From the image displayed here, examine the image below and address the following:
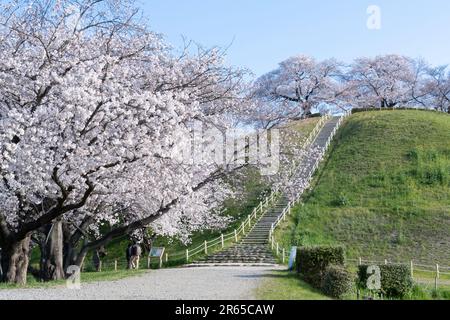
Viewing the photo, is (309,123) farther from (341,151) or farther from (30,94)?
(30,94)

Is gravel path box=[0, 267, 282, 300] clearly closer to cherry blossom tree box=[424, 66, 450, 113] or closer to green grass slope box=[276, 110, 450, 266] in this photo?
green grass slope box=[276, 110, 450, 266]

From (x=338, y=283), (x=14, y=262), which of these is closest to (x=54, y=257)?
(x=14, y=262)

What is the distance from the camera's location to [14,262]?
1866cm

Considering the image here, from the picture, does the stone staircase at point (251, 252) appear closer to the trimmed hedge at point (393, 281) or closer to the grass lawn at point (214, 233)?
the grass lawn at point (214, 233)

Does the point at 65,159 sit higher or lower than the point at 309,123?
lower

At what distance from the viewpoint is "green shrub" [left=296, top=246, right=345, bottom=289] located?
17969 millimetres

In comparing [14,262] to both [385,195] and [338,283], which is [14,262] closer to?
[338,283]

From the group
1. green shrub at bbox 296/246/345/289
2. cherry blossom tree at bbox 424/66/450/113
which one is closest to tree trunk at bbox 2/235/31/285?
green shrub at bbox 296/246/345/289

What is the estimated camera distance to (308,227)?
3597cm

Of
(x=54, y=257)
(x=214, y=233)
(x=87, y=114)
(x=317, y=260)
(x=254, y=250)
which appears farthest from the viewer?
(x=214, y=233)

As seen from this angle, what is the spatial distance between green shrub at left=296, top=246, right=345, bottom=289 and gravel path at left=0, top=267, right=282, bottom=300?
4.88 feet

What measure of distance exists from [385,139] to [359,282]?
1391 inches

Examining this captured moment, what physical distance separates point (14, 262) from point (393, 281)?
12.3m
